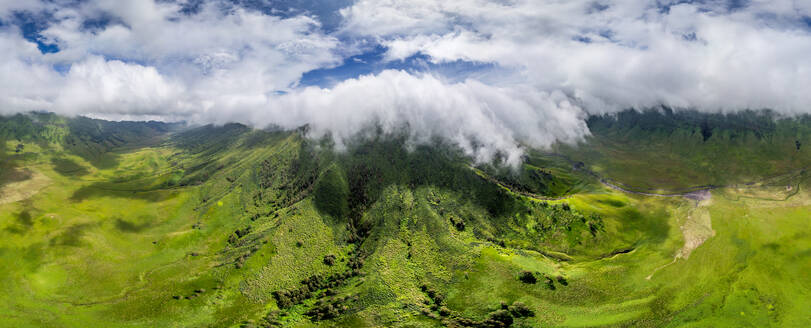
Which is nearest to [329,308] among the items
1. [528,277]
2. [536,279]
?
[528,277]

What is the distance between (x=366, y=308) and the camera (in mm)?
151000

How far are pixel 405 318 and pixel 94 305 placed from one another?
153394mm

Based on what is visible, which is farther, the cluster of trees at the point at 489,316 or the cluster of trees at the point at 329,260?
the cluster of trees at the point at 329,260

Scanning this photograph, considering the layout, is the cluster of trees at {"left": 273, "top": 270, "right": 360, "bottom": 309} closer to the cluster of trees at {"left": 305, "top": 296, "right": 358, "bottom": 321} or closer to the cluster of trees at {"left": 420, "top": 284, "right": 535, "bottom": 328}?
the cluster of trees at {"left": 305, "top": 296, "right": 358, "bottom": 321}

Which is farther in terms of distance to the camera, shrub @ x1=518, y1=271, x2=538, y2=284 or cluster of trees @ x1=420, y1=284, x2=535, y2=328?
shrub @ x1=518, y1=271, x2=538, y2=284

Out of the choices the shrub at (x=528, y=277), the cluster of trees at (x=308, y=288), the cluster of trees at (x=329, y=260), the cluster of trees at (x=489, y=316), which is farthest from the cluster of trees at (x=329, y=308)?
the shrub at (x=528, y=277)

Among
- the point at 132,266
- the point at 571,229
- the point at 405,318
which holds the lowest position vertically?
the point at 405,318

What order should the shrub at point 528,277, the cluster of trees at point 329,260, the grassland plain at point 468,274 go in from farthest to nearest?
the cluster of trees at point 329,260 → the shrub at point 528,277 → the grassland plain at point 468,274

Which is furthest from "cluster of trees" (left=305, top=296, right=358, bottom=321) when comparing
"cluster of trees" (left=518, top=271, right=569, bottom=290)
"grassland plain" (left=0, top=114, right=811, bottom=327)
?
"cluster of trees" (left=518, top=271, right=569, bottom=290)

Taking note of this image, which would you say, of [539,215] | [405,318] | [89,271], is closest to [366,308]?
[405,318]

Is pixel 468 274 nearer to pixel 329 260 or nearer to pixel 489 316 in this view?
pixel 489 316

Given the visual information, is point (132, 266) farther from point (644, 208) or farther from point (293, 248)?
point (644, 208)

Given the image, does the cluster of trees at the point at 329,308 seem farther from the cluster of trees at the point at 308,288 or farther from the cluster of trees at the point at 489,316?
the cluster of trees at the point at 489,316

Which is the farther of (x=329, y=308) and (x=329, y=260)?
(x=329, y=260)
